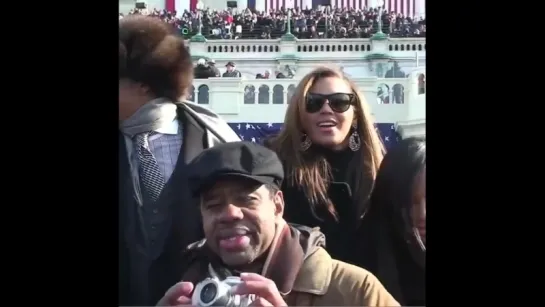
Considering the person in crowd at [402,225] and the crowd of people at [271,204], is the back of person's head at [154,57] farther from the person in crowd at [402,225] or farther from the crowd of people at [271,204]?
the person in crowd at [402,225]

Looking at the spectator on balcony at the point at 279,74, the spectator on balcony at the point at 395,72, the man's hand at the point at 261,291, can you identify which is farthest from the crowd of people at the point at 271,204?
the spectator on balcony at the point at 395,72

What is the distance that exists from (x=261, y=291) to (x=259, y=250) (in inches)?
10.0

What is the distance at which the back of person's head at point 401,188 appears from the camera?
4379 millimetres

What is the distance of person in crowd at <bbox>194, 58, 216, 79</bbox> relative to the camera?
178 inches

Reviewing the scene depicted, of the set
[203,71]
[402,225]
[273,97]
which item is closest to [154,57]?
Answer: [203,71]

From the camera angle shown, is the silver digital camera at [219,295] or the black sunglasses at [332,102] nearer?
the silver digital camera at [219,295]

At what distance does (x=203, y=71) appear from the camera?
Result: 452 centimetres

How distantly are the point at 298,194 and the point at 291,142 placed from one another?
34 centimetres

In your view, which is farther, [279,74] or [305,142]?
[279,74]

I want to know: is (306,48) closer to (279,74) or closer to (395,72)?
(279,74)

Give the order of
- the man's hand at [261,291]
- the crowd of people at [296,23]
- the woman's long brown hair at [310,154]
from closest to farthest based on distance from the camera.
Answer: the man's hand at [261,291] < the woman's long brown hair at [310,154] < the crowd of people at [296,23]

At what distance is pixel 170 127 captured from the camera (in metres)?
4.51
